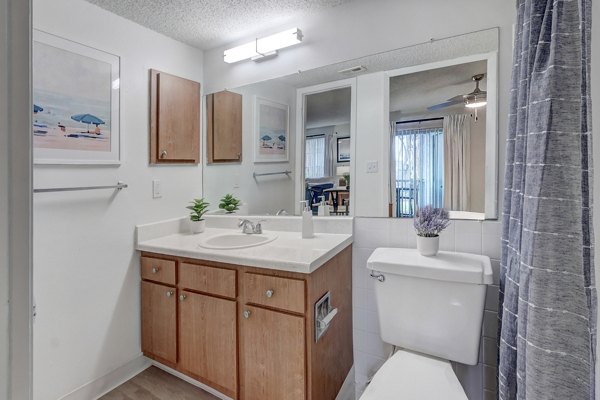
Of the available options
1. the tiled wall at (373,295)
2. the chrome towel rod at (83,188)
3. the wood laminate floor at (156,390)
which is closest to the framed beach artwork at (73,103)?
the chrome towel rod at (83,188)

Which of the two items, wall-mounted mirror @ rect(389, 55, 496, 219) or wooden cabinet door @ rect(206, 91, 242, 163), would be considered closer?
wall-mounted mirror @ rect(389, 55, 496, 219)

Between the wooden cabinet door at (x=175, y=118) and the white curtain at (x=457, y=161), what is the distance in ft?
5.58

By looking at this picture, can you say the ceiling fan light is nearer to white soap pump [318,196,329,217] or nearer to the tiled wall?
the tiled wall

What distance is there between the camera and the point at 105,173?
1728 millimetres

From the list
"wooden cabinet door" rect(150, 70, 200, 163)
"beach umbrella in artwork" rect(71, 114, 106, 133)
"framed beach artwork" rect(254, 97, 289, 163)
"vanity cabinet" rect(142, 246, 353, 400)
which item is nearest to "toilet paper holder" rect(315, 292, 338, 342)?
"vanity cabinet" rect(142, 246, 353, 400)

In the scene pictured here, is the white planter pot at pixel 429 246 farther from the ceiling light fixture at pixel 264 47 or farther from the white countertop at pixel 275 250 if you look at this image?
the ceiling light fixture at pixel 264 47

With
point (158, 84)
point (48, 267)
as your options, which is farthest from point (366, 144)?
point (48, 267)

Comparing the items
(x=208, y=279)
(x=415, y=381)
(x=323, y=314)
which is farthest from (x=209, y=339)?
(x=415, y=381)

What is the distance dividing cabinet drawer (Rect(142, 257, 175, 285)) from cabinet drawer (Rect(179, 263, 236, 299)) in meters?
0.09

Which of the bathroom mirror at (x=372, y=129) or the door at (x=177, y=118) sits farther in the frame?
Result: the door at (x=177, y=118)

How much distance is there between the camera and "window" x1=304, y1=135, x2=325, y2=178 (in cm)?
188

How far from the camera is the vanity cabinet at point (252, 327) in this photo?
52.2 inches

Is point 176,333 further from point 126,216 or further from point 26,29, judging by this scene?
point 26,29

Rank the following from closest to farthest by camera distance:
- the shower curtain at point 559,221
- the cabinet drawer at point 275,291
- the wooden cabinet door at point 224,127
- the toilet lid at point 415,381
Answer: the shower curtain at point 559,221 < the toilet lid at point 415,381 < the cabinet drawer at point 275,291 < the wooden cabinet door at point 224,127
